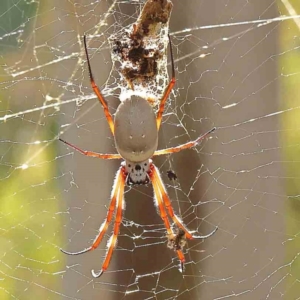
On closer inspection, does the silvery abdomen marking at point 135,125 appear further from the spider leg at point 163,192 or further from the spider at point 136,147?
the spider leg at point 163,192

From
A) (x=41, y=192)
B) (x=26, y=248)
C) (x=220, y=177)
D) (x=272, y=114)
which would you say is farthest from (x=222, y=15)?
(x=26, y=248)

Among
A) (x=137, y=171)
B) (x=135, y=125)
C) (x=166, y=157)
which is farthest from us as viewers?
(x=166, y=157)

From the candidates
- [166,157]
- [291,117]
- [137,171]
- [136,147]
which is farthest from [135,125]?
[291,117]

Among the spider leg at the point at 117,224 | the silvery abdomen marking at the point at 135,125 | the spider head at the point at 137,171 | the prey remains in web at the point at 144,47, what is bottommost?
the spider leg at the point at 117,224

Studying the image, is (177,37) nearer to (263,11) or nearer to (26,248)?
(263,11)

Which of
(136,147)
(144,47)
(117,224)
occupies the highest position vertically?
(144,47)

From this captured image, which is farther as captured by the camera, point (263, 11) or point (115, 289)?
point (115, 289)

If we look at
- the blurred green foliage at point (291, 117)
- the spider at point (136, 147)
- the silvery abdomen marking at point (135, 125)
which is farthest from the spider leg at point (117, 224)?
the blurred green foliage at point (291, 117)

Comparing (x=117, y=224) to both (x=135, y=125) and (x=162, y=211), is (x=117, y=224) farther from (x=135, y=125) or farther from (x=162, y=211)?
(x=135, y=125)
